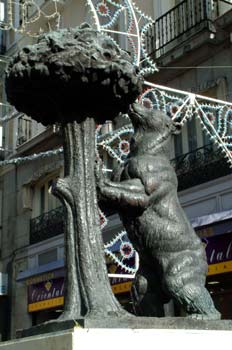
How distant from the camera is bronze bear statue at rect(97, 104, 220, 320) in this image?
381 cm

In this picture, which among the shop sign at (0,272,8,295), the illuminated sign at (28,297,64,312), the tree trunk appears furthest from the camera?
the shop sign at (0,272,8,295)

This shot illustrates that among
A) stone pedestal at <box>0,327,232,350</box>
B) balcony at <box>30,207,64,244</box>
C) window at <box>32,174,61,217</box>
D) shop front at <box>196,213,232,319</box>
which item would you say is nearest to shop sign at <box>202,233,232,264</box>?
shop front at <box>196,213,232,319</box>

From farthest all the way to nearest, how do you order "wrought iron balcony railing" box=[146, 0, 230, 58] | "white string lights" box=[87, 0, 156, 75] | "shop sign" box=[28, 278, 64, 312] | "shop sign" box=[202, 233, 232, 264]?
"shop sign" box=[28, 278, 64, 312] → "wrought iron balcony railing" box=[146, 0, 230, 58] → "shop sign" box=[202, 233, 232, 264] → "white string lights" box=[87, 0, 156, 75]

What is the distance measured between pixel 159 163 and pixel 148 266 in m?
0.67

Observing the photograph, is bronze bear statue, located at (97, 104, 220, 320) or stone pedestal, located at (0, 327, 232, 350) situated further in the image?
bronze bear statue, located at (97, 104, 220, 320)

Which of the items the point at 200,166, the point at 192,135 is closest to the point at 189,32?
the point at 192,135

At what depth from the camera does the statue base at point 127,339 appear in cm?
312

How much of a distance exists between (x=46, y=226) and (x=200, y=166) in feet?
22.1

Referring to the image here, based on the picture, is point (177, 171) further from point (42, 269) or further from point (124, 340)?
point (124, 340)

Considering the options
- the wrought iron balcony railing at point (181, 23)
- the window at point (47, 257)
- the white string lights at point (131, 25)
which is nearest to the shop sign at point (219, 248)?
the white string lights at point (131, 25)

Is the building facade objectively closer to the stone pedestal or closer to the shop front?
the shop front

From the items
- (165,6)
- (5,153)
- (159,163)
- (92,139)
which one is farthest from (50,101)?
(5,153)

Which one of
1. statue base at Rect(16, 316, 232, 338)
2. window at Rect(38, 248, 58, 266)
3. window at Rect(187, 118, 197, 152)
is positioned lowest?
statue base at Rect(16, 316, 232, 338)

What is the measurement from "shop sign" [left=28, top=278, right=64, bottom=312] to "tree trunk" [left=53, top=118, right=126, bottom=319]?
11.8 metres
